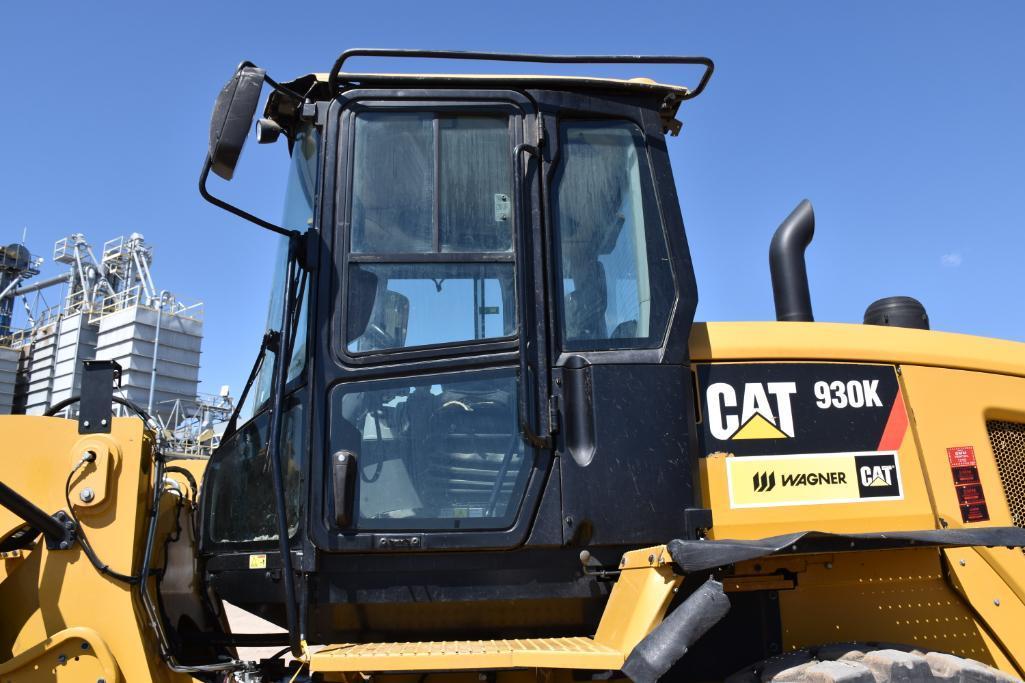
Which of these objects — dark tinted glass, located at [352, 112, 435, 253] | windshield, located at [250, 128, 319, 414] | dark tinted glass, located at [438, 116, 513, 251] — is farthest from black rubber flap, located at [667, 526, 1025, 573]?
windshield, located at [250, 128, 319, 414]

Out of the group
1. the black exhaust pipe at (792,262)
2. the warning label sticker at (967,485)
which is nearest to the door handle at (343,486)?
the black exhaust pipe at (792,262)

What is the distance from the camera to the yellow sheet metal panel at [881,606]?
9.07ft

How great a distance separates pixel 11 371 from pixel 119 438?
3500 cm

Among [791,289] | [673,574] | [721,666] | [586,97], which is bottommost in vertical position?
[721,666]

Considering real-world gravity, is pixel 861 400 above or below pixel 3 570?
above

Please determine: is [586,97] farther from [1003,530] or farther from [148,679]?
[148,679]

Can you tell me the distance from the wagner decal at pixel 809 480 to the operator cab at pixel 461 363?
236 millimetres

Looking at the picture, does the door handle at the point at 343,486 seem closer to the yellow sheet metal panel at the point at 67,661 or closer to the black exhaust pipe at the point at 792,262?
the yellow sheet metal panel at the point at 67,661

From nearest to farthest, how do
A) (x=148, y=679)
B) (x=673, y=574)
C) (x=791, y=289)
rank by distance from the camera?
1. (x=673, y=574)
2. (x=148, y=679)
3. (x=791, y=289)

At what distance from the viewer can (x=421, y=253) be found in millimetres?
2914

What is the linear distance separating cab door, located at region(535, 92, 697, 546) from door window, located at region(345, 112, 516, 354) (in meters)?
0.20

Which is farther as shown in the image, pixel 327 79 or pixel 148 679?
pixel 327 79

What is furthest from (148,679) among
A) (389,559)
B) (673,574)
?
(673,574)

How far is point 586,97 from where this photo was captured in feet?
10.4
